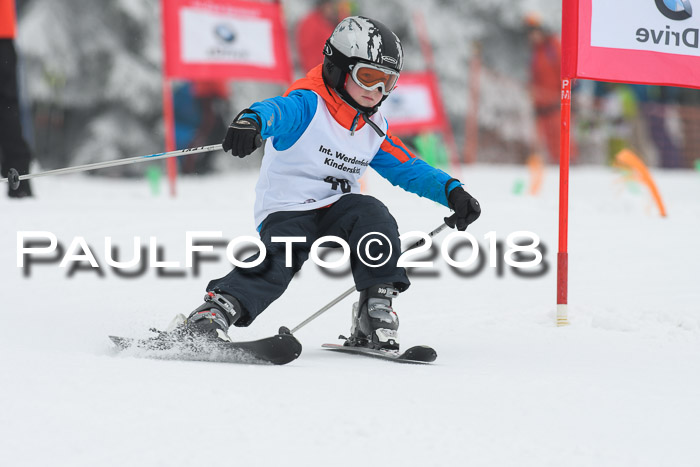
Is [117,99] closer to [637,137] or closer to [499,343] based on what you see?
[637,137]

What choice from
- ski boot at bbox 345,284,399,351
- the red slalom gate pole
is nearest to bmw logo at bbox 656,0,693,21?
the red slalom gate pole

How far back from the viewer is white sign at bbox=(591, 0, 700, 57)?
3.90m

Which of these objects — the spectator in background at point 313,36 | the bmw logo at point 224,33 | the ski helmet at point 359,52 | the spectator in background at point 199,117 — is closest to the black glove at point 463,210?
the ski helmet at point 359,52

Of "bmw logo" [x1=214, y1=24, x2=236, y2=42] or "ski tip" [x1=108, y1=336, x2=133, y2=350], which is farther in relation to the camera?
"bmw logo" [x1=214, y1=24, x2=236, y2=42]

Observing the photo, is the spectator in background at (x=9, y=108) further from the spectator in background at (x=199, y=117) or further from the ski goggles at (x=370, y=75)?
the spectator in background at (x=199, y=117)

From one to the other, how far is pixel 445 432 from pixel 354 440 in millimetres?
223

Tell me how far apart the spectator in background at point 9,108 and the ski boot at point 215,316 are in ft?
9.19

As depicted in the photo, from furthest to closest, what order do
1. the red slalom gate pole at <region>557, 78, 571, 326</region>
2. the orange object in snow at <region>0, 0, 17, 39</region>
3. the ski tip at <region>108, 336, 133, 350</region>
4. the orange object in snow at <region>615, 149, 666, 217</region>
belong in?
the orange object in snow at <region>615, 149, 666, 217</region>
the orange object in snow at <region>0, 0, 17, 39</region>
the red slalom gate pole at <region>557, 78, 571, 326</region>
the ski tip at <region>108, 336, 133, 350</region>

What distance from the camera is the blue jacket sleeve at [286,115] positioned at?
2984 millimetres

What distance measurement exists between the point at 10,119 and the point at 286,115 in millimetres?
3108

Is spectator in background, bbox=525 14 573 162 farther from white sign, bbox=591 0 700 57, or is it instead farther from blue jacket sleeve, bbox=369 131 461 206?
blue jacket sleeve, bbox=369 131 461 206

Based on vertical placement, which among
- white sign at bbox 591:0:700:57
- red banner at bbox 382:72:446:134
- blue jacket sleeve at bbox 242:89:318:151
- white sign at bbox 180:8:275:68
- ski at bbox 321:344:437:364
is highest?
white sign at bbox 180:8:275:68

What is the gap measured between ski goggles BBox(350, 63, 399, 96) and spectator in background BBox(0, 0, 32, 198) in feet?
9.74

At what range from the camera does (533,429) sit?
2.06 metres
